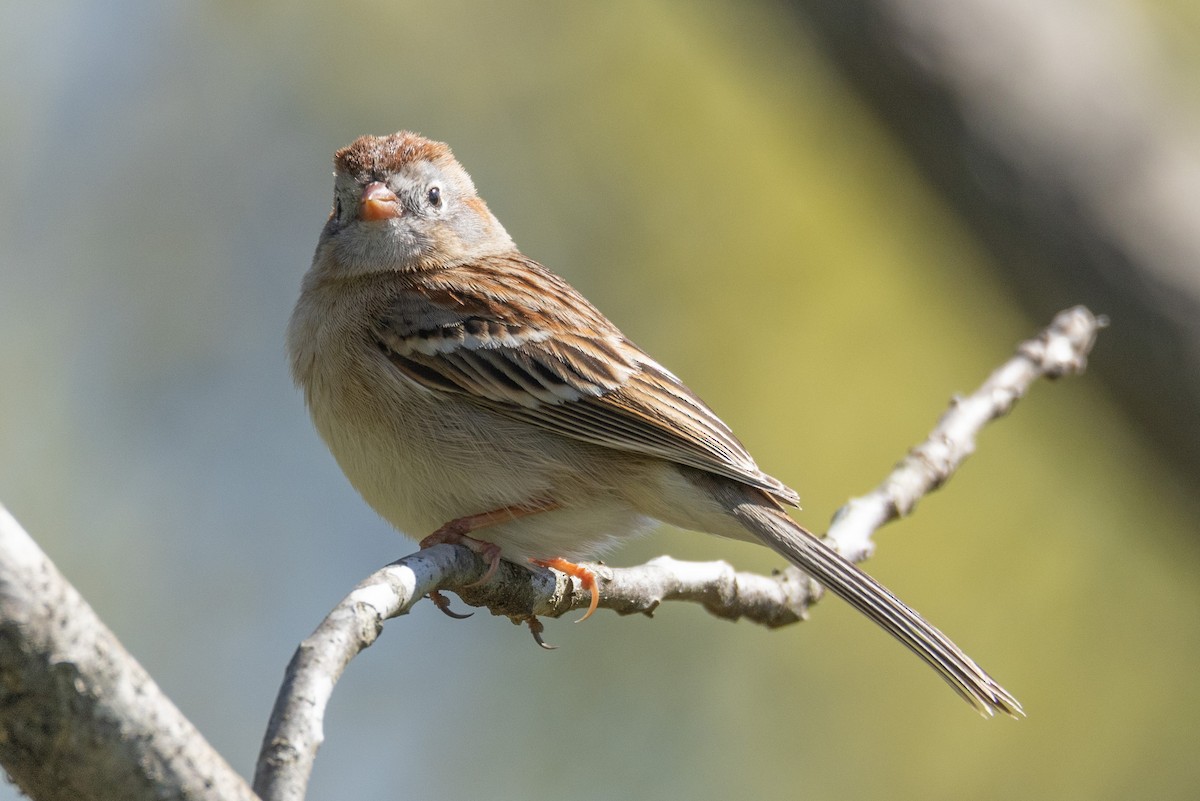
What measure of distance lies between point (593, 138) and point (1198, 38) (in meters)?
3.26

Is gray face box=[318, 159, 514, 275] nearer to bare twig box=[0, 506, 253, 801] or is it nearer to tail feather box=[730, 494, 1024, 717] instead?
tail feather box=[730, 494, 1024, 717]

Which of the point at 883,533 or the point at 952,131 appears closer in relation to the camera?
the point at 952,131

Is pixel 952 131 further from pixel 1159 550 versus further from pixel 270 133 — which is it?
pixel 270 133

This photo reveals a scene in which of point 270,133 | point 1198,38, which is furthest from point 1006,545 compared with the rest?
point 270,133

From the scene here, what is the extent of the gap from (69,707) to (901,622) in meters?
2.36

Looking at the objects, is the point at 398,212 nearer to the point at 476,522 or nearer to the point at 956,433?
the point at 476,522

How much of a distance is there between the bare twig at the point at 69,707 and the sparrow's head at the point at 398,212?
3.03 meters

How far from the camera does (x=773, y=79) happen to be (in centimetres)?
603

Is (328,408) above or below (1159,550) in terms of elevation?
below

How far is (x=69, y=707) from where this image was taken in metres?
1.45

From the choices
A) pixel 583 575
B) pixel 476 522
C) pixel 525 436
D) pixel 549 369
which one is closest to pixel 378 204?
pixel 549 369

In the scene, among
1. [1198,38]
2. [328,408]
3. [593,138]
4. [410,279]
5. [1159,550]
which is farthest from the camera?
[593,138]


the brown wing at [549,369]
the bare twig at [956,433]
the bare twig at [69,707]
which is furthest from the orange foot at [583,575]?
the bare twig at [69,707]

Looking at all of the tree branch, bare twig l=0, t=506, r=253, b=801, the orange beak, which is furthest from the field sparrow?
bare twig l=0, t=506, r=253, b=801
